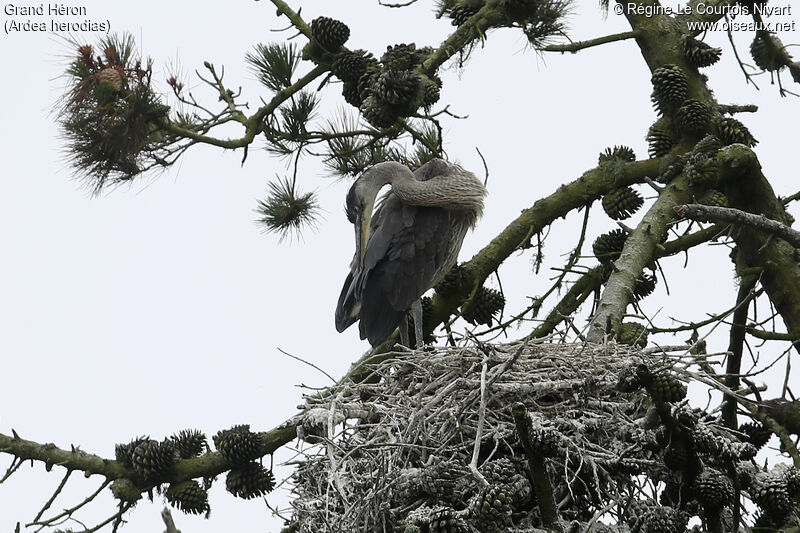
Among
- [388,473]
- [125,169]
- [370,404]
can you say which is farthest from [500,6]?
[388,473]

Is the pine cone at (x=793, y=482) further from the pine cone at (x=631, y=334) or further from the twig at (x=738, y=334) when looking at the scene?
the pine cone at (x=631, y=334)

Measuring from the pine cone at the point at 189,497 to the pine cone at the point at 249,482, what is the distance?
0.12 metres

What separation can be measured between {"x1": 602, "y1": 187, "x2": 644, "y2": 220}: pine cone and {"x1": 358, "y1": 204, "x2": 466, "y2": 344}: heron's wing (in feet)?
2.72

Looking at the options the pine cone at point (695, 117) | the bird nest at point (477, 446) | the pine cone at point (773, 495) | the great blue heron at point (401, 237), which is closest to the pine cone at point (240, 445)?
the bird nest at point (477, 446)

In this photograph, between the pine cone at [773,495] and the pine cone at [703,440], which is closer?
the pine cone at [703,440]

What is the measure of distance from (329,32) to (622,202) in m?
1.67

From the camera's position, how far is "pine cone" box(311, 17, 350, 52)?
4.92m

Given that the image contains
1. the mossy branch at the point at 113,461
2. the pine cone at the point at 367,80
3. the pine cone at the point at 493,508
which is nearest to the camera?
the pine cone at the point at 493,508

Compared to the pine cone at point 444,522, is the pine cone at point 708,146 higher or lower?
higher

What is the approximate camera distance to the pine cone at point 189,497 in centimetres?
427

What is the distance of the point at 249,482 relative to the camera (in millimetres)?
4262

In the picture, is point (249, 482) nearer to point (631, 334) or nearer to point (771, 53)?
point (631, 334)

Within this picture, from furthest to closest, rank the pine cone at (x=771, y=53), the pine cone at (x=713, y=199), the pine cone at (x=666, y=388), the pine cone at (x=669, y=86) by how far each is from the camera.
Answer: the pine cone at (x=771, y=53) < the pine cone at (x=669, y=86) < the pine cone at (x=713, y=199) < the pine cone at (x=666, y=388)

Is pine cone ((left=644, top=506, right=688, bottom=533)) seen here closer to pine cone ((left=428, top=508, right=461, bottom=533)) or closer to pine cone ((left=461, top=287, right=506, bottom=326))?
pine cone ((left=428, top=508, right=461, bottom=533))
